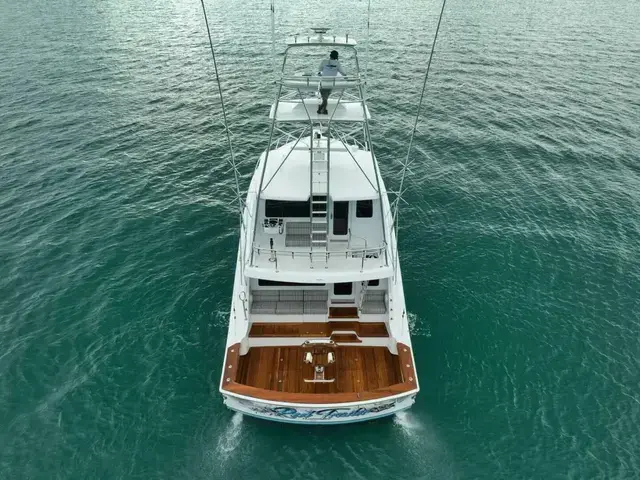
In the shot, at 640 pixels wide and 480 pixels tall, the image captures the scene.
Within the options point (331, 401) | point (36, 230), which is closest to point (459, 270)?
point (331, 401)

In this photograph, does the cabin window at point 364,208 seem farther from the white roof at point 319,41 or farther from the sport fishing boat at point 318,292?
the white roof at point 319,41

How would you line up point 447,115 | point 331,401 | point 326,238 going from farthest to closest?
point 447,115
point 326,238
point 331,401

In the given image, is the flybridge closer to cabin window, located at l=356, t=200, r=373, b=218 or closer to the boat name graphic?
cabin window, located at l=356, t=200, r=373, b=218

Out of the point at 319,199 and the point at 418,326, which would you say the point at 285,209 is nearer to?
the point at 319,199

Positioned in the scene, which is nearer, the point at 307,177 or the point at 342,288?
the point at 307,177

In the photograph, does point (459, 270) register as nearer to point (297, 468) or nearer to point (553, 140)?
point (297, 468)

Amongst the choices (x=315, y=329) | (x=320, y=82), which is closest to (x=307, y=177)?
(x=320, y=82)

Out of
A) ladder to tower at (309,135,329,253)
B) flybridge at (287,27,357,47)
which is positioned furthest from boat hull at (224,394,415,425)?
flybridge at (287,27,357,47)
